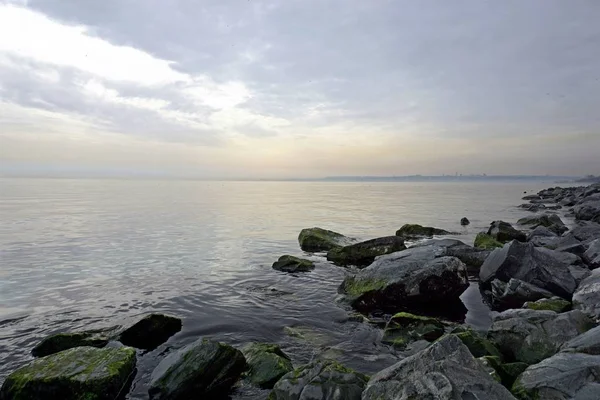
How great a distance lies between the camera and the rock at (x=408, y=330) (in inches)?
374

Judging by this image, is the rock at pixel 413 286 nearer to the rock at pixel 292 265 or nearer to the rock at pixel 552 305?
the rock at pixel 552 305

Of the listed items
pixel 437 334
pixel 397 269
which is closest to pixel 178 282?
pixel 397 269

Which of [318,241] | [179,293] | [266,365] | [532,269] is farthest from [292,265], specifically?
[266,365]

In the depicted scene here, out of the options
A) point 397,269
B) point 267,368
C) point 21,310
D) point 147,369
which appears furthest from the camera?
point 397,269

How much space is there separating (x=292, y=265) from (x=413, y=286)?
22.7ft

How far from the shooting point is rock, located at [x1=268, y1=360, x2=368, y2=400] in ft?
19.1

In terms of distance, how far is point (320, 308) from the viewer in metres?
12.7

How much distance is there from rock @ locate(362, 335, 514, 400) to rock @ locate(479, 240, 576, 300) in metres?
8.30

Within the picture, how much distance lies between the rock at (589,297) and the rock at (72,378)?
11.2m

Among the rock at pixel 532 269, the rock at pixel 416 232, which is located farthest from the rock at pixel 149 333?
the rock at pixel 416 232

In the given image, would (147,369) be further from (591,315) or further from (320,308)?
(591,315)

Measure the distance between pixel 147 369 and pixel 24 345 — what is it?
3.92 meters

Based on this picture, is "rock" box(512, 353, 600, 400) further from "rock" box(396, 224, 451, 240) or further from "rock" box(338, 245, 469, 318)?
"rock" box(396, 224, 451, 240)

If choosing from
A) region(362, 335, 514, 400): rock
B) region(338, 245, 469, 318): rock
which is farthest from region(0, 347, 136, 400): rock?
region(338, 245, 469, 318): rock
